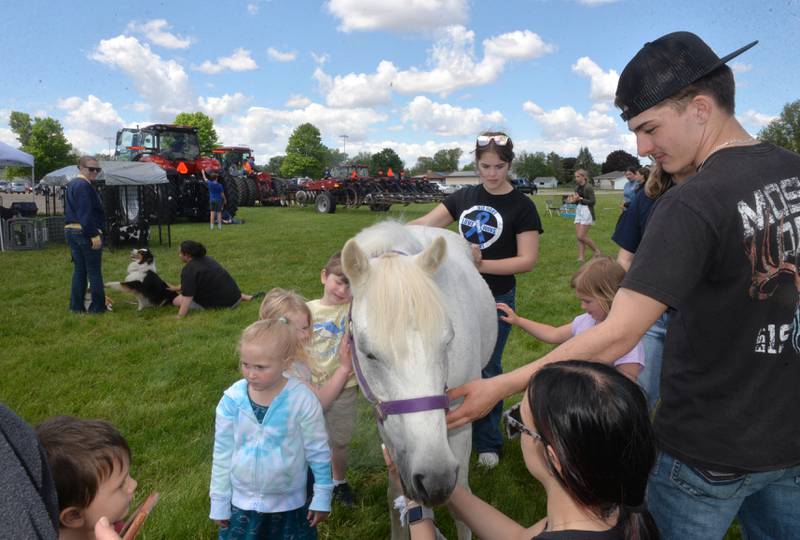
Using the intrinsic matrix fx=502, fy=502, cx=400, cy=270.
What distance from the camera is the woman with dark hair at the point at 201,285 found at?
7605 mm

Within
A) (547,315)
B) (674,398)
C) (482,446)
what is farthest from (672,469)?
(547,315)

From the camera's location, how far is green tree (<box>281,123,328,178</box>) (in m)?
86.2

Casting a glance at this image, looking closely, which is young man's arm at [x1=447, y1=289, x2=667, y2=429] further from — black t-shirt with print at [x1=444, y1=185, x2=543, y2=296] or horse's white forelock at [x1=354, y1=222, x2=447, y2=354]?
black t-shirt with print at [x1=444, y1=185, x2=543, y2=296]

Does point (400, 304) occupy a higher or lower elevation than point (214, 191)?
lower

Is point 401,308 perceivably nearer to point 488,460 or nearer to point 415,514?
point 415,514

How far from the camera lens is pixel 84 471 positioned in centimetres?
132

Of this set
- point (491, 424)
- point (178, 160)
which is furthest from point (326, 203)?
point (491, 424)

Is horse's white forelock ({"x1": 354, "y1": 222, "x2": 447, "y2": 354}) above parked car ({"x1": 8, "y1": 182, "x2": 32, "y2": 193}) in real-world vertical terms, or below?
below

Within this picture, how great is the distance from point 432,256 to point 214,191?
17477mm

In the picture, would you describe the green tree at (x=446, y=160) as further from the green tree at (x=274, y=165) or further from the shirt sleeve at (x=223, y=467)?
the shirt sleeve at (x=223, y=467)

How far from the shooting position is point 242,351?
221 centimetres

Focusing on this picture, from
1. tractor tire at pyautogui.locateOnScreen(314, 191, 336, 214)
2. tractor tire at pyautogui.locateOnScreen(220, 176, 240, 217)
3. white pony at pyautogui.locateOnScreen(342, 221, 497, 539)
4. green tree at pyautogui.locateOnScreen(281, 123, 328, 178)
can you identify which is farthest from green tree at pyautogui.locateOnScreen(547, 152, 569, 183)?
white pony at pyautogui.locateOnScreen(342, 221, 497, 539)

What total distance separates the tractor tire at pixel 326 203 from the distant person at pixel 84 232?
17.5 meters

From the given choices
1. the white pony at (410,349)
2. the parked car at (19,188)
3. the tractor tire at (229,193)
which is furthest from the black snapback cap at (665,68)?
the parked car at (19,188)
